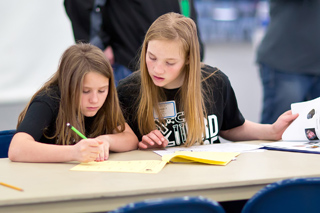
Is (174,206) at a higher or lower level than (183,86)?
lower

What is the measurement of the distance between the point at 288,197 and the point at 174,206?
1.07 ft

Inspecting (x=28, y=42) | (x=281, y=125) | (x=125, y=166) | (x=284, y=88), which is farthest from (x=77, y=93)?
(x=28, y=42)

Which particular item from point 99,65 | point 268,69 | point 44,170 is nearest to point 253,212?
point 44,170

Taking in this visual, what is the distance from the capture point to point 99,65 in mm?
1746

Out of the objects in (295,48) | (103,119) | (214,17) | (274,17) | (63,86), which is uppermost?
(214,17)

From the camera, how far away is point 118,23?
8.46 feet

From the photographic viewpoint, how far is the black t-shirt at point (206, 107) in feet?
6.27

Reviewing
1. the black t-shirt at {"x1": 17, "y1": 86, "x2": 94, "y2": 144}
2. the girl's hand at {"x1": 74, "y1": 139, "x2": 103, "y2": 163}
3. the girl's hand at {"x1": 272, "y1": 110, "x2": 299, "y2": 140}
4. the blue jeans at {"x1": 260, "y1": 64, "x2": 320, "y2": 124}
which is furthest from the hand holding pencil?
the blue jeans at {"x1": 260, "y1": 64, "x2": 320, "y2": 124}

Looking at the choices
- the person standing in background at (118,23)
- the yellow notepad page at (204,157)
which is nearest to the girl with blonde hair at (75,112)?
the yellow notepad page at (204,157)

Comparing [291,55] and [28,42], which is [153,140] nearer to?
[291,55]

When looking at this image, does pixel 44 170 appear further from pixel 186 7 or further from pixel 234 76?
pixel 234 76

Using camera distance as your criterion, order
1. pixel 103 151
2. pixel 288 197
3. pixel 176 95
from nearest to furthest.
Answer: pixel 288 197, pixel 103 151, pixel 176 95

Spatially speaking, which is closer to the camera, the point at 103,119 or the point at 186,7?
the point at 103,119

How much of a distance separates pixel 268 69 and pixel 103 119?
125cm
